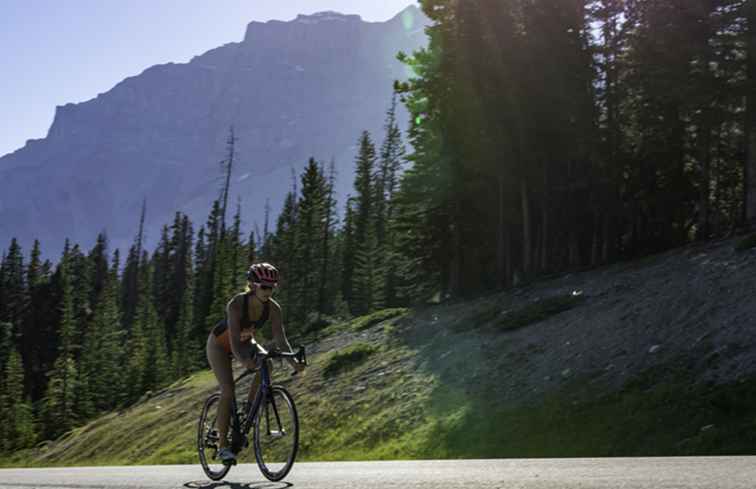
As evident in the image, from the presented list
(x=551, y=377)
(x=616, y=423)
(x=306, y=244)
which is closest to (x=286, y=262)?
(x=306, y=244)

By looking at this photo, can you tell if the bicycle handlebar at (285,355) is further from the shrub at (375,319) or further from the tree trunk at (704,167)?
the shrub at (375,319)

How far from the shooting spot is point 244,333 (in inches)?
348

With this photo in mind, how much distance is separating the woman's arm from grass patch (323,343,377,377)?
68.3ft

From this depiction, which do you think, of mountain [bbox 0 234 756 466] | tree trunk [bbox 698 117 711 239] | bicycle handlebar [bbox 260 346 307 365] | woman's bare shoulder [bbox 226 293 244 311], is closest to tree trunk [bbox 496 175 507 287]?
mountain [bbox 0 234 756 466]

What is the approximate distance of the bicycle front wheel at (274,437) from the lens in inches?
323

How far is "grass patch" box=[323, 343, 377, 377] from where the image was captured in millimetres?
29438

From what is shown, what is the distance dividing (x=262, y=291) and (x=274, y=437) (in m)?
1.66

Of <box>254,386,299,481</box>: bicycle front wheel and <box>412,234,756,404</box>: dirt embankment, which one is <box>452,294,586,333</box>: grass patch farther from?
<box>254,386,299,481</box>: bicycle front wheel

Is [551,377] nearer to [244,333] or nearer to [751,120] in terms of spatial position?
[244,333]

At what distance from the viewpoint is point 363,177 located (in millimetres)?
83438

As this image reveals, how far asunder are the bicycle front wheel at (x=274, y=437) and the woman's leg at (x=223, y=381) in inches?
16.7

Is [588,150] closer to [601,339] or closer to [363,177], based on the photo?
[601,339]

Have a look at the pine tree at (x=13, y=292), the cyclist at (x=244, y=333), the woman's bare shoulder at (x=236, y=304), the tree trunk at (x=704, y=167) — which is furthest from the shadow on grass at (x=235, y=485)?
the pine tree at (x=13, y=292)

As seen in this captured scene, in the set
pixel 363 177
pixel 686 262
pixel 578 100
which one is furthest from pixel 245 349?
pixel 363 177
